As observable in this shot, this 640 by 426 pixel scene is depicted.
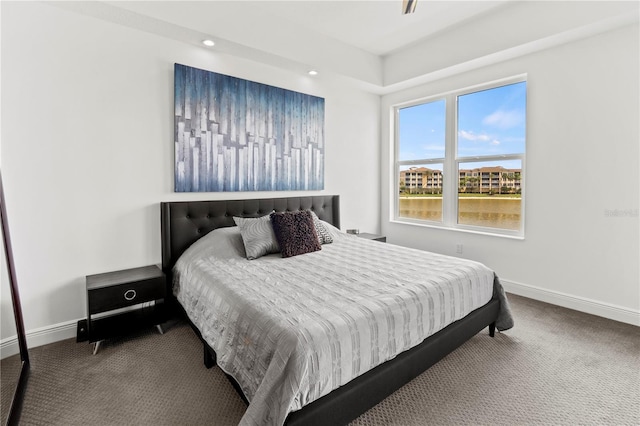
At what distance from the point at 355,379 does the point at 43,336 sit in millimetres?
2420

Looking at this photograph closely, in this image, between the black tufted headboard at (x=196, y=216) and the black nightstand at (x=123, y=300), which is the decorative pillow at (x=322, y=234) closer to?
the black tufted headboard at (x=196, y=216)

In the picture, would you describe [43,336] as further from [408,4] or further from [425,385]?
[408,4]

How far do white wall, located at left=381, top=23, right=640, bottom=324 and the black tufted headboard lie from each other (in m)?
2.60

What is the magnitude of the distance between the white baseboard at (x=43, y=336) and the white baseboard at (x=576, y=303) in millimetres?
4182

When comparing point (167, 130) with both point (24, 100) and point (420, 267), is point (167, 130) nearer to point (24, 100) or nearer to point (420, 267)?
point (24, 100)

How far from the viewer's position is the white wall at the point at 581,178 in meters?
2.75

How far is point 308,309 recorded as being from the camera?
1652 mm

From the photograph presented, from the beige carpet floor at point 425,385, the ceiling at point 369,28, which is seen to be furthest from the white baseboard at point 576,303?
the ceiling at point 369,28

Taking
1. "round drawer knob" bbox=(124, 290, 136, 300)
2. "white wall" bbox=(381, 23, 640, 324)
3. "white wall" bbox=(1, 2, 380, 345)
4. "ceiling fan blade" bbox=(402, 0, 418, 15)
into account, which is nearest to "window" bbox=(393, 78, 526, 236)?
"white wall" bbox=(381, 23, 640, 324)

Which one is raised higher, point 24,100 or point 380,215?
point 24,100

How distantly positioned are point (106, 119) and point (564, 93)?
411 centimetres

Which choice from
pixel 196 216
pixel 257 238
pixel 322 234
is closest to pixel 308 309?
pixel 257 238

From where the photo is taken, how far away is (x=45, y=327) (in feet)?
7.97

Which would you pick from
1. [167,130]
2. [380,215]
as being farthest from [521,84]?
[167,130]
